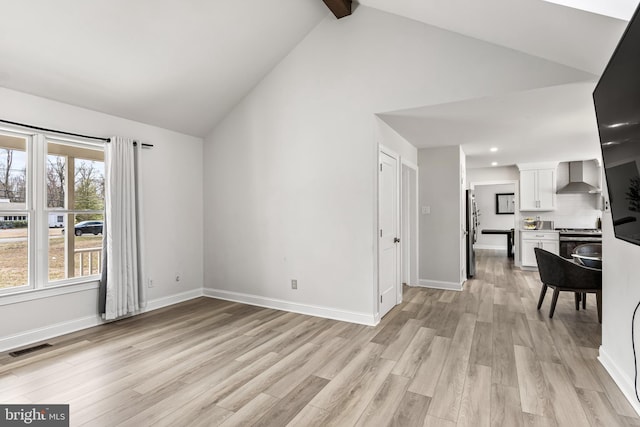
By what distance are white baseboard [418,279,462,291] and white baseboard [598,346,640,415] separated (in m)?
2.46

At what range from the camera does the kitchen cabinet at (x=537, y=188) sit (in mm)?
7094

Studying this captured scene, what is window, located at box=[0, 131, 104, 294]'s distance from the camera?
3213 mm

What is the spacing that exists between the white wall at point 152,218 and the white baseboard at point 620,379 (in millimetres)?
4742

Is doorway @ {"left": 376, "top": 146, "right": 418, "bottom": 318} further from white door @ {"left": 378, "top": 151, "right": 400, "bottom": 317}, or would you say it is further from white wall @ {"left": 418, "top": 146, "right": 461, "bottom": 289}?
white wall @ {"left": 418, "top": 146, "right": 461, "bottom": 289}

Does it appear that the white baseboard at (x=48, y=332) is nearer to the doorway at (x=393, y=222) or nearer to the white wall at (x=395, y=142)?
the doorway at (x=393, y=222)

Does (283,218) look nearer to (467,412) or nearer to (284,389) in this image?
(284,389)

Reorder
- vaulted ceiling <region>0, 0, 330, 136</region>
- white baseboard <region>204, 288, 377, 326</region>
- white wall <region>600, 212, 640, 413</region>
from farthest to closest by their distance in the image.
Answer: white baseboard <region>204, 288, 377, 326</region>, vaulted ceiling <region>0, 0, 330, 136</region>, white wall <region>600, 212, 640, 413</region>

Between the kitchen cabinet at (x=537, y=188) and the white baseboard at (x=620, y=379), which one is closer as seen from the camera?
the white baseboard at (x=620, y=379)

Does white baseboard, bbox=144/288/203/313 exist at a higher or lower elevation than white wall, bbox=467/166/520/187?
lower

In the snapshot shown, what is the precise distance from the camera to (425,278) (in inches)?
218

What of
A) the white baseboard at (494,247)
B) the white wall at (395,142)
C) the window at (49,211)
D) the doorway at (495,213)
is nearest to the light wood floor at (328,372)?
the window at (49,211)

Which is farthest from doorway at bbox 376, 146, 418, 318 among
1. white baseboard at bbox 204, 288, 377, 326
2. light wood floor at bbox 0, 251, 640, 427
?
light wood floor at bbox 0, 251, 640, 427

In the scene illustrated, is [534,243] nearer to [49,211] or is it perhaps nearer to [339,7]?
[339,7]

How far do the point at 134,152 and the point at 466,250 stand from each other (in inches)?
217
